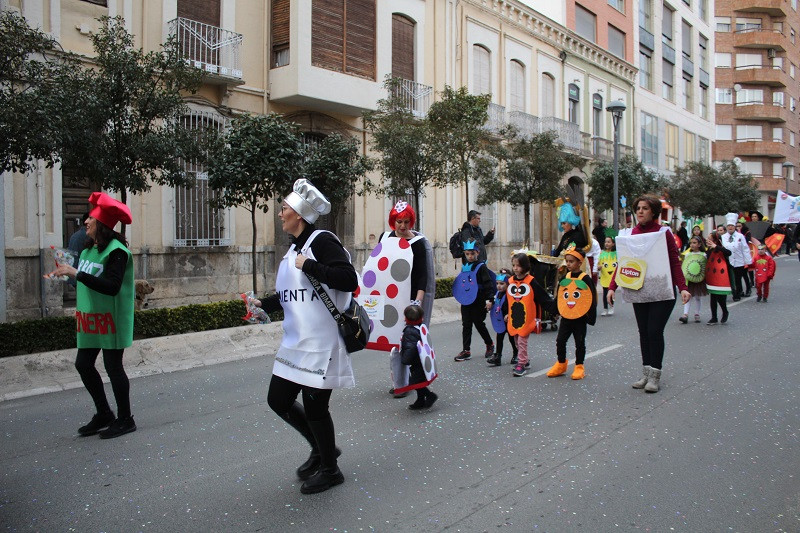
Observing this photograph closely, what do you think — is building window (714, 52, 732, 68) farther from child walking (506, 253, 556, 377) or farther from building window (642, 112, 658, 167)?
child walking (506, 253, 556, 377)

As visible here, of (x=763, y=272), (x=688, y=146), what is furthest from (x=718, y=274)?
(x=688, y=146)

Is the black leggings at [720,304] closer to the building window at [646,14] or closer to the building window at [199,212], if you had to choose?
the building window at [199,212]

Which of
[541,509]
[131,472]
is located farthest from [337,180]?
[541,509]

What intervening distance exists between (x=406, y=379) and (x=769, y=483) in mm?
3006

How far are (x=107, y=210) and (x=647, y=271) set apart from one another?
193 inches

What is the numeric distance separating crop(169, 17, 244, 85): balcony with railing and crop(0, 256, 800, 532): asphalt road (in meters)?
9.58

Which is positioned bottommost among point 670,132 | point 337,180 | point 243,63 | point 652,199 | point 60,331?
point 60,331

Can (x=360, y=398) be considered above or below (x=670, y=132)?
below

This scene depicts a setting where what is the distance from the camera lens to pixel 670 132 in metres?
42.0

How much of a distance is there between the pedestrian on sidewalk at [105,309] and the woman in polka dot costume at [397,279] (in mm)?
2072

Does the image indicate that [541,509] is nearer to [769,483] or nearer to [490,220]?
[769,483]

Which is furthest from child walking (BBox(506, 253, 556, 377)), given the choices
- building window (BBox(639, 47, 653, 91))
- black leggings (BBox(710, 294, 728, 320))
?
building window (BBox(639, 47, 653, 91))

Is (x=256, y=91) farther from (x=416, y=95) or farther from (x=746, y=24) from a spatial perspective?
(x=746, y=24)

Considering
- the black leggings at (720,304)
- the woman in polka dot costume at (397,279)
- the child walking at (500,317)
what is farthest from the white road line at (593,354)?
the black leggings at (720,304)
